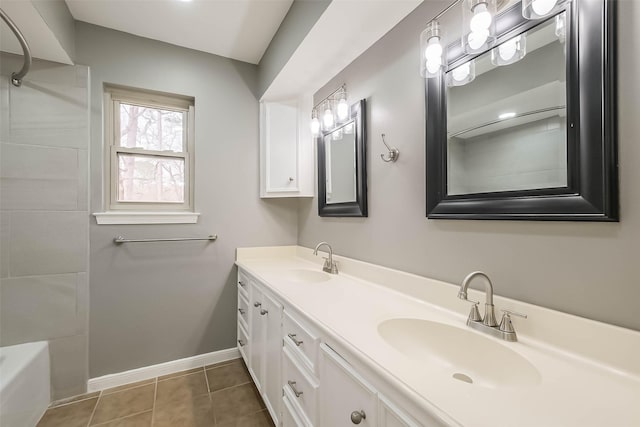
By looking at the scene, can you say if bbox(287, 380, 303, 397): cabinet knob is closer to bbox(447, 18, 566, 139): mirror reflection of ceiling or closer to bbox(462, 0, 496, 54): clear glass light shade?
bbox(447, 18, 566, 139): mirror reflection of ceiling

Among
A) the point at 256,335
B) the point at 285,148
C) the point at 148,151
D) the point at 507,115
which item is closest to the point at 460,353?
the point at 507,115

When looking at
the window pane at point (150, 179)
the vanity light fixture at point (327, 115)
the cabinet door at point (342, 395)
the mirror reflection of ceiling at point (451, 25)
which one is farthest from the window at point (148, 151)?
the mirror reflection of ceiling at point (451, 25)

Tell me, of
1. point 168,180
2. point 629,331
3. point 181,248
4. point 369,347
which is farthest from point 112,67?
point 629,331

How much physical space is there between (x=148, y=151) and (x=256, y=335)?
5.30 ft

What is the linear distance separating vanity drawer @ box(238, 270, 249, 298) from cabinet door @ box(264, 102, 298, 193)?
713mm

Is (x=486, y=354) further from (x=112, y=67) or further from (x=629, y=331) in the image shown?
(x=112, y=67)

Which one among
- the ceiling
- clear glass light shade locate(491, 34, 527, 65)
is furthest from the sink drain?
the ceiling

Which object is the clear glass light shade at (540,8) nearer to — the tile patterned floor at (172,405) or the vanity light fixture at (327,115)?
the vanity light fixture at (327,115)

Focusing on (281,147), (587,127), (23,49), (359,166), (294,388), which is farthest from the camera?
(281,147)

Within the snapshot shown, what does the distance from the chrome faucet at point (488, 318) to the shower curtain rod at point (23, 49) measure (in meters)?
2.23

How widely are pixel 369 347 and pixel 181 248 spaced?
183 centimetres

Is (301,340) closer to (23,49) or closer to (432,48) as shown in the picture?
(432,48)

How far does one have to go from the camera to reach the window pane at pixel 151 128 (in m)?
2.09

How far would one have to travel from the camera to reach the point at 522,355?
0.76 meters
